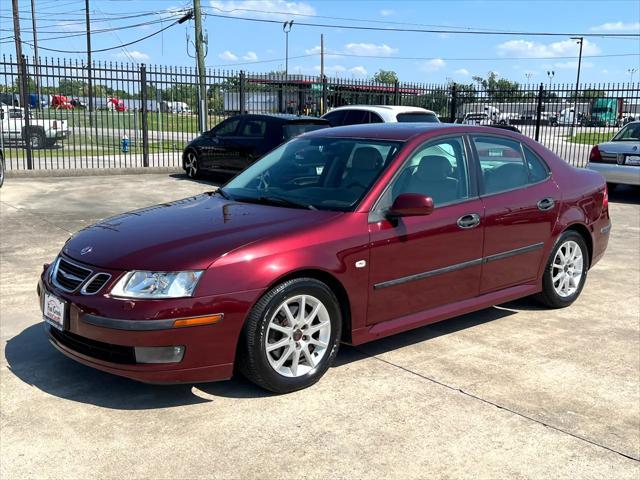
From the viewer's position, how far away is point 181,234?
3.90 m

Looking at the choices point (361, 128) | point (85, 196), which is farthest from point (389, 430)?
point (85, 196)

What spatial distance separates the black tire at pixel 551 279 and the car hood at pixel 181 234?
2.28m

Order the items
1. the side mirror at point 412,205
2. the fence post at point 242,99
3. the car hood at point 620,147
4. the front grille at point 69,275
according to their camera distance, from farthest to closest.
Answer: the fence post at point 242,99, the car hood at point 620,147, the side mirror at point 412,205, the front grille at point 69,275

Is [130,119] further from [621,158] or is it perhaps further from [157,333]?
[157,333]

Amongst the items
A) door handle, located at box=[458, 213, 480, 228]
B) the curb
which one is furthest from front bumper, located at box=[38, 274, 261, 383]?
the curb

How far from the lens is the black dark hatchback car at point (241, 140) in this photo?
12344 mm

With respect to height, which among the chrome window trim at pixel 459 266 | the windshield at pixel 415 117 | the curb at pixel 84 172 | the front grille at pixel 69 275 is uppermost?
the windshield at pixel 415 117

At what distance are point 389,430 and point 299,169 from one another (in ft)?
6.88

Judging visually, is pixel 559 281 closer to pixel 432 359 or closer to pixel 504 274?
pixel 504 274

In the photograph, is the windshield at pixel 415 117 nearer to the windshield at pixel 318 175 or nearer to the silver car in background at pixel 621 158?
the silver car in background at pixel 621 158

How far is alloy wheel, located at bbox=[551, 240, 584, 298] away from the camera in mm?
5570

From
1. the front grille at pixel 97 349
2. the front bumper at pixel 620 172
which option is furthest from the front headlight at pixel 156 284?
the front bumper at pixel 620 172

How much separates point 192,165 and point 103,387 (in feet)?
35.9

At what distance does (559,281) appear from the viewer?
5.63 meters
